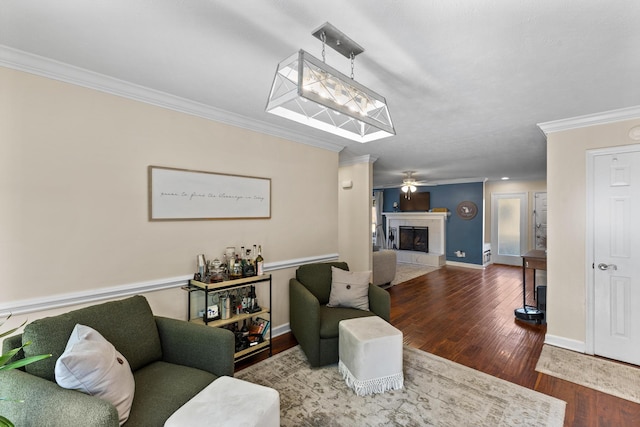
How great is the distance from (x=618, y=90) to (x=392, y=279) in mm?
4182

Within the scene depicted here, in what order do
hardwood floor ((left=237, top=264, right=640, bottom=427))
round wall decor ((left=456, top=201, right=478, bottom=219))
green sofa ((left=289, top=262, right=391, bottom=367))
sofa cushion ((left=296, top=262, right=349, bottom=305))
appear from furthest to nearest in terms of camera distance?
round wall decor ((left=456, top=201, right=478, bottom=219)), sofa cushion ((left=296, top=262, right=349, bottom=305)), green sofa ((left=289, top=262, right=391, bottom=367)), hardwood floor ((left=237, top=264, right=640, bottom=427))

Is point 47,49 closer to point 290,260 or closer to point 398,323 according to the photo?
point 290,260

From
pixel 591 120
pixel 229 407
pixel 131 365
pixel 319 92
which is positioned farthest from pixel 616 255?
pixel 131 365

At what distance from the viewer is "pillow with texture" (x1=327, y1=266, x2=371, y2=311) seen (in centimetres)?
294

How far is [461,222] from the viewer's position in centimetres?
778

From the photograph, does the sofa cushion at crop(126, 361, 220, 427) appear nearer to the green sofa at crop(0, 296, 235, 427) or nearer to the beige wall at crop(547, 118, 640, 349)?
the green sofa at crop(0, 296, 235, 427)

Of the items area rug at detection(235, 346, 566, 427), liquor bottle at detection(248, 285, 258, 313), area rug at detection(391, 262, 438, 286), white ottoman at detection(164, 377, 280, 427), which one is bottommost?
area rug at detection(235, 346, 566, 427)

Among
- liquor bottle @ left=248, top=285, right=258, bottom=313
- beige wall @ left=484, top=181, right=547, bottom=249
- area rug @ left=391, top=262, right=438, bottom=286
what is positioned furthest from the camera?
beige wall @ left=484, top=181, right=547, bottom=249

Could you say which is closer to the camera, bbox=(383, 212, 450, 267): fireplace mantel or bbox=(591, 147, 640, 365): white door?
bbox=(591, 147, 640, 365): white door

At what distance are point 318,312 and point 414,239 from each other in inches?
251

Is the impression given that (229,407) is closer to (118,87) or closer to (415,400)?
(415,400)

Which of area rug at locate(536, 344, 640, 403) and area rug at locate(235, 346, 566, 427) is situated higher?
area rug at locate(235, 346, 566, 427)

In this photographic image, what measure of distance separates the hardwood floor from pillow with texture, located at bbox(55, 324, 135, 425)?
140 centimetres

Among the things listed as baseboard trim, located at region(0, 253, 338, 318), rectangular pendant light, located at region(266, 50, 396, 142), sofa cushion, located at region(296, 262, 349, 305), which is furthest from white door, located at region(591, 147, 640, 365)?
baseboard trim, located at region(0, 253, 338, 318)
